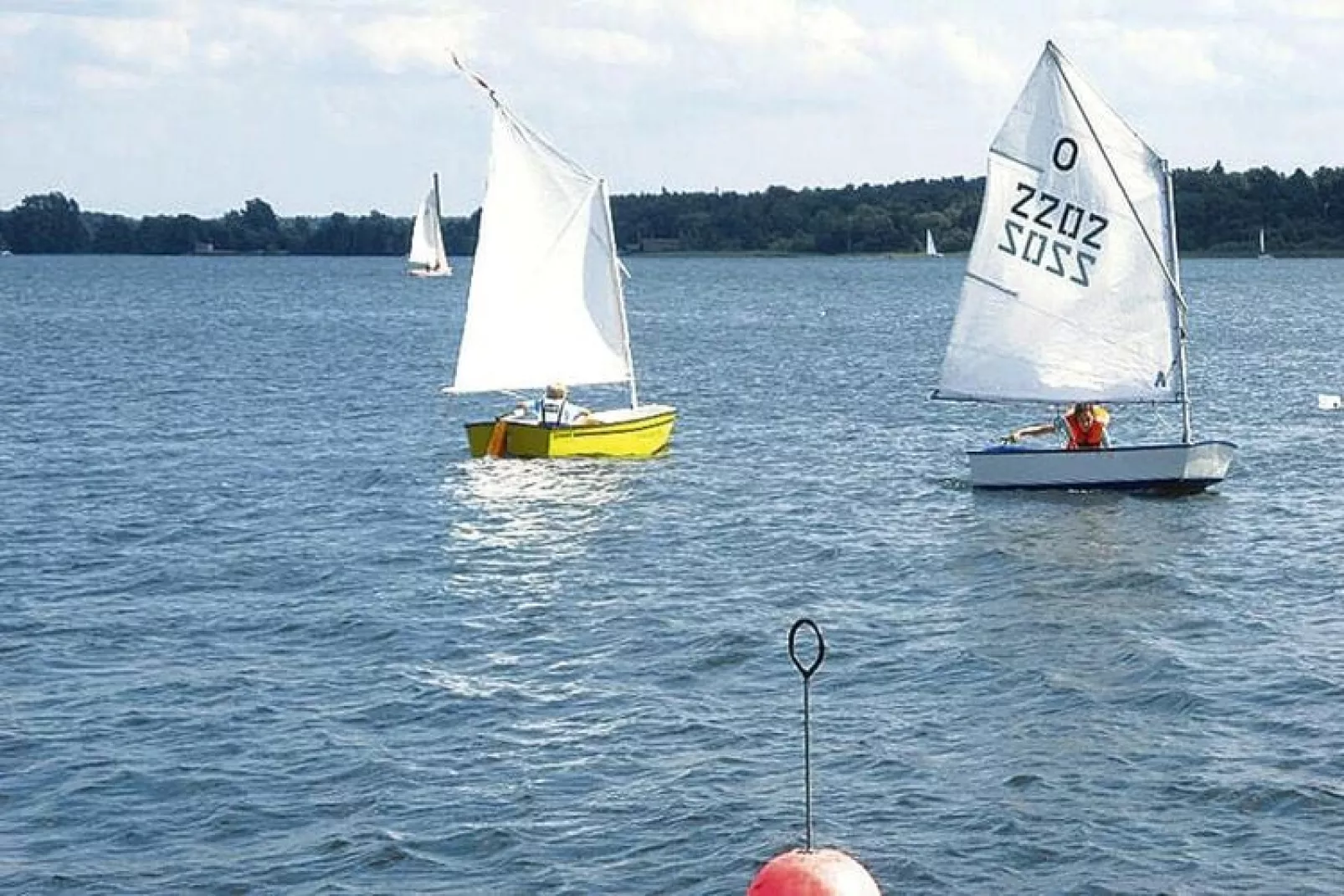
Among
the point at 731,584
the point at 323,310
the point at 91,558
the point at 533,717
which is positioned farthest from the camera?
the point at 323,310

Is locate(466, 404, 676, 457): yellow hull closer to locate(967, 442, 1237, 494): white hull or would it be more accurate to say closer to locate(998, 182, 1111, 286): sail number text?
locate(967, 442, 1237, 494): white hull

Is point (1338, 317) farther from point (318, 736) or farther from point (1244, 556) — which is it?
point (318, 736)

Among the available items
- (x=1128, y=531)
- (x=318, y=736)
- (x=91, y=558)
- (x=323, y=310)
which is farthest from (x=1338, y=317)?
(x=318, y=736)

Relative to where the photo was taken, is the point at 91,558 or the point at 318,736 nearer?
the point at 318,736

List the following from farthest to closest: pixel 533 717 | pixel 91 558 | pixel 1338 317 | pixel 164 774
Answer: pixel 1338 317
pixel 91 558
pixel 533 717
pixel 164 774

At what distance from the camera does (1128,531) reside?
4300 cm

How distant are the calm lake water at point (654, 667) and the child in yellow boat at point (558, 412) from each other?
50.2 inches

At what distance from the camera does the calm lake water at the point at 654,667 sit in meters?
23.8

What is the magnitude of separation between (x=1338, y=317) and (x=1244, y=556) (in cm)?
9650

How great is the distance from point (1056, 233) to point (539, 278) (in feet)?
43.2

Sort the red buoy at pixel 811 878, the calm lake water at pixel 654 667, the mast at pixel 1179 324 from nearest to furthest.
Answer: the red buoy at pixel 811 878 < the calm lake water at pixel 654 667 < the mast at pixel 1179 324

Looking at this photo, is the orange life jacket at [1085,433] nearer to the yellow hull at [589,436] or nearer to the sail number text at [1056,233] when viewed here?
the sail number text at [1056,233]

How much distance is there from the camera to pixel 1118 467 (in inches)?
1801

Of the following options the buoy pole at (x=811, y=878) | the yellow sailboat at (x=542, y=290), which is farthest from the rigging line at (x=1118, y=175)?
the buoy pole at (x=811, y=878)
